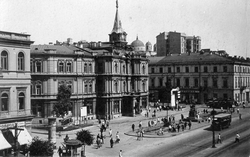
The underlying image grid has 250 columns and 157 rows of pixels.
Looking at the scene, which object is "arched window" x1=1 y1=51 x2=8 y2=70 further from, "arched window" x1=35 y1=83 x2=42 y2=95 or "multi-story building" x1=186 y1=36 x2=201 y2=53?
"multi-story building" x1=186 y1=36 x2=201 y2=53

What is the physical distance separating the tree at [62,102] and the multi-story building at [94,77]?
3738 millimetres

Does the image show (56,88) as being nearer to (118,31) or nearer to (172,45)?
(118,31)

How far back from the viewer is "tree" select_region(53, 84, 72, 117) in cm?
5088

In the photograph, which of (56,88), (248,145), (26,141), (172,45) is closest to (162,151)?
(248,145)

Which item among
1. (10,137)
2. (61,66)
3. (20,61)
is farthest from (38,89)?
(10,137)

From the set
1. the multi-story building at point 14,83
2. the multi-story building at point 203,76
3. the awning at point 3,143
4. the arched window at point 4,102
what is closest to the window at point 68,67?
the multi-story building at point 14,83

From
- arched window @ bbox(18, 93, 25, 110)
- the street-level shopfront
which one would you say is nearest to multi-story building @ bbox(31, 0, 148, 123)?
arched window @ bbox(18, 93, 25, 110)

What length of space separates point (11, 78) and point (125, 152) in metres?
14.1

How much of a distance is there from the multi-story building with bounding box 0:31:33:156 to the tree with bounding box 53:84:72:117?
15.9 meters

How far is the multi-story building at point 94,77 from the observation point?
55281 mm

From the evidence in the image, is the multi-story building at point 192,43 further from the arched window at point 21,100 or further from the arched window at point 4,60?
the arched window at point 4,60

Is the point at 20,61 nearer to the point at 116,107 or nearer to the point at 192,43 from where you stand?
the point at 116,107

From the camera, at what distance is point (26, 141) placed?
103 feet

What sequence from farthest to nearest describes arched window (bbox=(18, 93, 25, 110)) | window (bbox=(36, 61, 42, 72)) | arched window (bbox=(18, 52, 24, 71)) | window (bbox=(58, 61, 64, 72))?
window (bbox=(58, 61, 64, 72)) → window (bbox=(36, 61, 42, 72)) → arched window (bbox=(18, 93, 25, 110)) → arched window (bbox=(18, 52, 24, 71))
